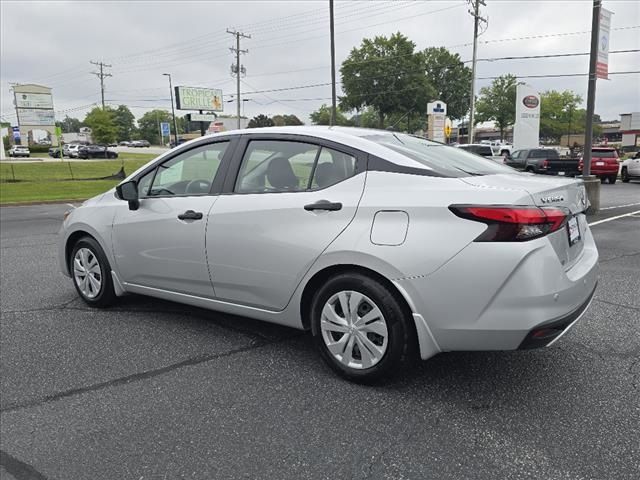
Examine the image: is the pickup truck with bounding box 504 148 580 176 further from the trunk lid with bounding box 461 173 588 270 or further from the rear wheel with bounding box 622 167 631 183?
the trunk lid with bounding box 461 173 588 270

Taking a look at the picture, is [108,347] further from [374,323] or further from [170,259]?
[374,323]

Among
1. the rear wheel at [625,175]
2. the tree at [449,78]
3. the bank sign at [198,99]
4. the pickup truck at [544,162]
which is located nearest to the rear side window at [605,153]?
→ the pickup truck at [544,162]

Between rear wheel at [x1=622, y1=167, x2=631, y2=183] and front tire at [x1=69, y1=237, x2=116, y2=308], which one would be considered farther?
rear wheel at [x1=622, y1=167, x2=631, y2=183]

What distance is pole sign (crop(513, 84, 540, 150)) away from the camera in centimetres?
3291

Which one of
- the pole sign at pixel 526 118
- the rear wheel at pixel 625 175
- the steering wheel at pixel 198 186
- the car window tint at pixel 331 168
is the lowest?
the rear wheel at pixel 625 175

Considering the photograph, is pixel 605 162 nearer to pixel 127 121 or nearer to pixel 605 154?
pixel 605 154

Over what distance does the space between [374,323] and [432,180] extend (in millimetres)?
890

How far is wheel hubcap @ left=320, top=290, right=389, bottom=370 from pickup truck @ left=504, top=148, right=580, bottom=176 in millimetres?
22695

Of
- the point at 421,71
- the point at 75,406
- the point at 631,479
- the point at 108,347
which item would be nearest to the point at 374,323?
the point at 631,479

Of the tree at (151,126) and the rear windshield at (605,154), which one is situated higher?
the tree at (151,126)

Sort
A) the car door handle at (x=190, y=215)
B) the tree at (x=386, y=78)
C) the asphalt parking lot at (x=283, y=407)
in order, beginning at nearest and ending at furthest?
the asphalt parking lot at (x=283, y=407), the car door handle at (x=190, y=215), the tree at (x=386, y=78)

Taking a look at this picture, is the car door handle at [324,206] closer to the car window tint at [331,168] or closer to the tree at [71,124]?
the car window tint at [331,168]

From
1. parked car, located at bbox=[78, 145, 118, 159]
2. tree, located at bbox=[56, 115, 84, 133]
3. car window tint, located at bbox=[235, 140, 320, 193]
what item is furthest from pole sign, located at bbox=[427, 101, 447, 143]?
tree, located at bbox=[56, 115, 84, 133]

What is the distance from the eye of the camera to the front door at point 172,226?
147 inches
